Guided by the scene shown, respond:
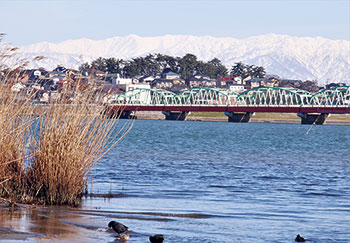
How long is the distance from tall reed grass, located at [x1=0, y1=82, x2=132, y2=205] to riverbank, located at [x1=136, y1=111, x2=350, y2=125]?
135184 mm

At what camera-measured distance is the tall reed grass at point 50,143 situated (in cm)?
1312

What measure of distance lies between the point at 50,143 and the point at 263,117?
456 ft

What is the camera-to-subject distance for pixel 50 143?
13.1m

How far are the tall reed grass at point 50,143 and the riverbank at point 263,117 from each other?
135 meters

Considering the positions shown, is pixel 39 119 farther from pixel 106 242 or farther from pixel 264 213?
pixel 264 213

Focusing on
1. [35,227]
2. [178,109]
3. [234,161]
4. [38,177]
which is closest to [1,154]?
[38,177]

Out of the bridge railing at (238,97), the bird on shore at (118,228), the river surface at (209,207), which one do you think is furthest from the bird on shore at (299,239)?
the bridge railing at (238,97)

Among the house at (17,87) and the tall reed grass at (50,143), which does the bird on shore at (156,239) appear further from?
the house at (17,87)

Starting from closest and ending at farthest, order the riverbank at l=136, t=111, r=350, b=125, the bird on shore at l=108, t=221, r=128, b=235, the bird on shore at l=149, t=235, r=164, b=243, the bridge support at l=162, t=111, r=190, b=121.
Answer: the bird on shore at l=149, t=235, r=164, b=243, the bird on shore at l=108, t=221, r=128, b=235, the bridge support at l=162, t=111, r=190, b=121, the riverbank at l=136, t=111, r=350, b=125

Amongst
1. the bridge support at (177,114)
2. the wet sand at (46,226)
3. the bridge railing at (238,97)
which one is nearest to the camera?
the wet sand at (46,226)

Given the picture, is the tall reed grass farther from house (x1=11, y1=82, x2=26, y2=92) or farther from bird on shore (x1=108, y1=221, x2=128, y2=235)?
bird on shore (x1=108, y1=221, x2=128, y2=235)

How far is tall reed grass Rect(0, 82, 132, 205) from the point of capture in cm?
1312

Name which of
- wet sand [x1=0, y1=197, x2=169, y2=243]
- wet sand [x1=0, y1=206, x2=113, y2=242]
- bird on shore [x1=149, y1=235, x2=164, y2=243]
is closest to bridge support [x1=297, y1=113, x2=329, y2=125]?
wet sand [x1=0, y1=197, x2=169, y2=243]

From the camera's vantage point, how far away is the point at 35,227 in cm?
1132
